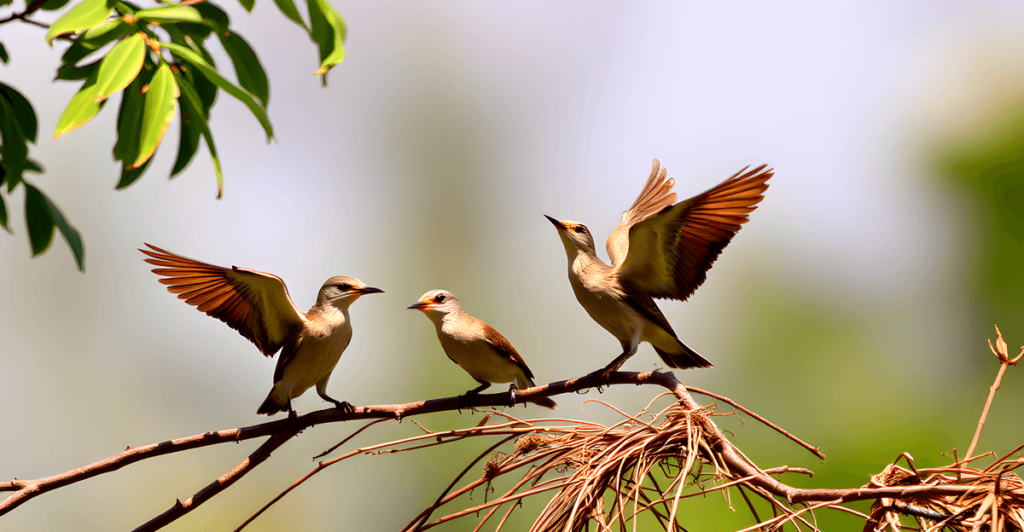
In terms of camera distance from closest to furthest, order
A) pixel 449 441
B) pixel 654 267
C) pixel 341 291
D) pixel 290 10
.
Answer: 1. pixel 449 441
2. pixel 290 10
3. pixel 654 267
4. pixel 341 291

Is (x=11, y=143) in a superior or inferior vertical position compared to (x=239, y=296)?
superior

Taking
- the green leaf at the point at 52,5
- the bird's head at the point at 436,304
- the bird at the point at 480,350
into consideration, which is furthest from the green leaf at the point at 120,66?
the bird's head at the point at 436,304

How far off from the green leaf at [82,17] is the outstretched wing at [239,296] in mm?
711

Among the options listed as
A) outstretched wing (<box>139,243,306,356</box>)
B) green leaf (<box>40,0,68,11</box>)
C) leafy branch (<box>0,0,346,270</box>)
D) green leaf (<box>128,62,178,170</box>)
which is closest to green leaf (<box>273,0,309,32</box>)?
leafy branch (<box>0,0,346,270</box>)

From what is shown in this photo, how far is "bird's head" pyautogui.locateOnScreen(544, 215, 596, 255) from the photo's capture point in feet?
8.96

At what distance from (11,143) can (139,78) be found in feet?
2.23

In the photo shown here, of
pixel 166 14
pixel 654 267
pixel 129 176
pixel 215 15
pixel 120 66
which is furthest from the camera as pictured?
pixel 654 267

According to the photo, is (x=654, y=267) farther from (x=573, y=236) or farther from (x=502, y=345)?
(x=502, y=345)

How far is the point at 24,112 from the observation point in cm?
242

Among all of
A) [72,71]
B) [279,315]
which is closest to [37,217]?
[72,71]

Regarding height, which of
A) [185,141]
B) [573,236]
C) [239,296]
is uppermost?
[185,141]

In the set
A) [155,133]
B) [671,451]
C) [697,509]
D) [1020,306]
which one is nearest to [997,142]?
[1020,306]

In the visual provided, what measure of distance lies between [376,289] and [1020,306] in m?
13.5

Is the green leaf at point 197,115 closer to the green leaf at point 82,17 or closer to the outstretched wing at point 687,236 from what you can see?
the green leaf at point 82,17
